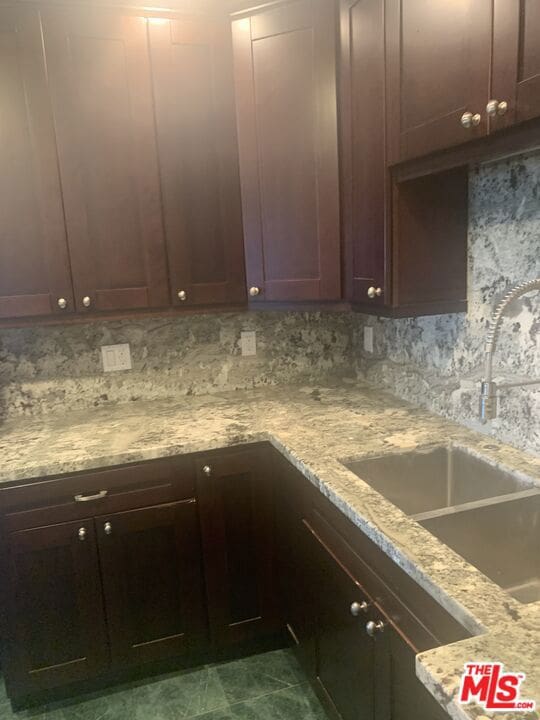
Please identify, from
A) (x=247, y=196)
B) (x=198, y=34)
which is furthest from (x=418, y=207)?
(x=198, y=34)

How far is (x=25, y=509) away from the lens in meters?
1.70

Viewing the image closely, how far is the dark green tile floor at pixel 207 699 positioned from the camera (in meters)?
1.81

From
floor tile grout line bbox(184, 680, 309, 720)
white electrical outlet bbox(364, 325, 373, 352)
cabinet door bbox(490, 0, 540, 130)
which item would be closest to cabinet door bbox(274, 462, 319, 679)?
floor tile grout line bbox(184, 680, 309, 720)

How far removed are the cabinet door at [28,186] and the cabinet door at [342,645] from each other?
1.26 meters

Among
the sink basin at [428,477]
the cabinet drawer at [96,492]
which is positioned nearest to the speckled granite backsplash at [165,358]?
the cabinet drawer at [96,492]

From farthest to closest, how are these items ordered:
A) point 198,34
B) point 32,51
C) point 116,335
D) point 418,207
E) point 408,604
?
point 116,335
point 198,34
point 32,51
point 418,207
point 408,604

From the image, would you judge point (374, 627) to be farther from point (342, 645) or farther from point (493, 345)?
point (493, 345)

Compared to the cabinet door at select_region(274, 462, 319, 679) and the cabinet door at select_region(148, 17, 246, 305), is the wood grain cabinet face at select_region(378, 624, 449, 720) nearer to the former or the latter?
the cabinet door at select_region(274, 462, 319, 679)

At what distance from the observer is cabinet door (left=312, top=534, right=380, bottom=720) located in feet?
4.35

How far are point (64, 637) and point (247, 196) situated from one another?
1680 millimetres

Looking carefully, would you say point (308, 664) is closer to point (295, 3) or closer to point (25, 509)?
point (25, 509)

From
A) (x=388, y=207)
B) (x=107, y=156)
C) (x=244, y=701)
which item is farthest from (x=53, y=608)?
(x=388, y=207)

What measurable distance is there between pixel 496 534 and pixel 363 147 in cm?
123

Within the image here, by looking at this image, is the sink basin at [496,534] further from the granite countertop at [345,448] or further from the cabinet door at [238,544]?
the cabinet door at [238,544]
